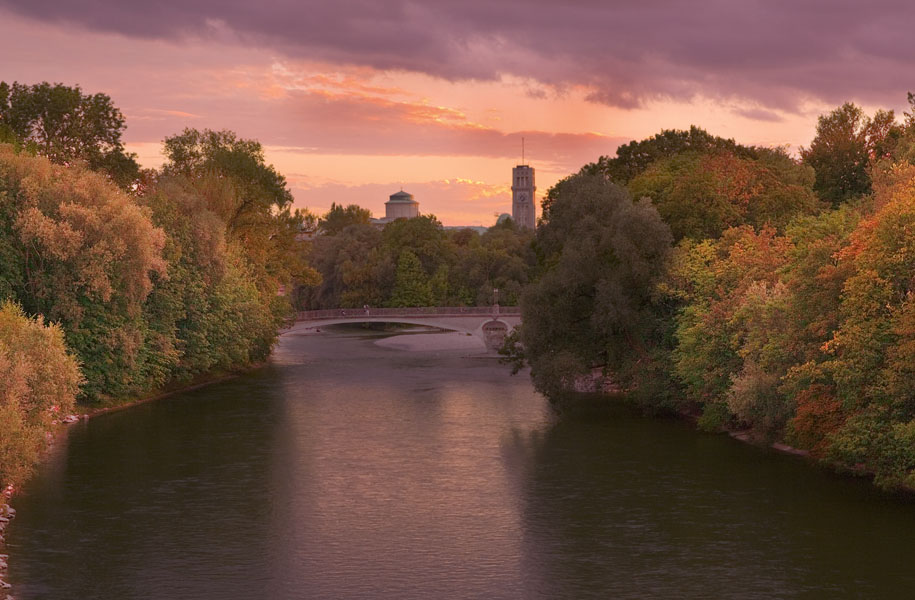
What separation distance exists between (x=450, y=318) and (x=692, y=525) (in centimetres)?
8592

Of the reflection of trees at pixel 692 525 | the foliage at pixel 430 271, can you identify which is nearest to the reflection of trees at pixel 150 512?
the reflection of trees at pixel 692 525

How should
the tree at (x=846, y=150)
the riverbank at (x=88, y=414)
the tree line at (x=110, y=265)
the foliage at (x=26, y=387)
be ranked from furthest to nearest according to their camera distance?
the tree at (x=846, y=150) < the tree line at (x=110, y=265) < the foliage at (x=26, y=387) < the riverbank at (x=88, y=414)

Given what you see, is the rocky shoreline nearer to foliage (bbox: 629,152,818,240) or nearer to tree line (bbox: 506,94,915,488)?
tree line (bbox: 506,94,915,488)

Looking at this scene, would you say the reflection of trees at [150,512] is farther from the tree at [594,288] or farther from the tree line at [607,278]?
the tree at [594,288]

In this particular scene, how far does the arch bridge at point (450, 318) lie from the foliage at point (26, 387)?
72.3 m

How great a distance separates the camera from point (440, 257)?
540ft

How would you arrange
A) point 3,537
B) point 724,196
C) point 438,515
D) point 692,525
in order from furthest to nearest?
1. point 724,196
2. point 438,515
3. point 692,525
4. point 3,537

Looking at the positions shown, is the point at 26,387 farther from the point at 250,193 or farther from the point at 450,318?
the point at 450,318

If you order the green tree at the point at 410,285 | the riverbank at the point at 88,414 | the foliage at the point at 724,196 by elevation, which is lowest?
the riverbank at the point at 88,414

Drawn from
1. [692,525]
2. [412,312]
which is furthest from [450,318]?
[692,525]

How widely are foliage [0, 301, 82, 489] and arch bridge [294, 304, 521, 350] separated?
72.3 m

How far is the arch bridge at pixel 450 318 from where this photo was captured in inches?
4975

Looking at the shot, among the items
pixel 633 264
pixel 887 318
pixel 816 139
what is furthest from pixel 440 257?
pixel 887 318

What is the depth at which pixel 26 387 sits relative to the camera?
146 feet
